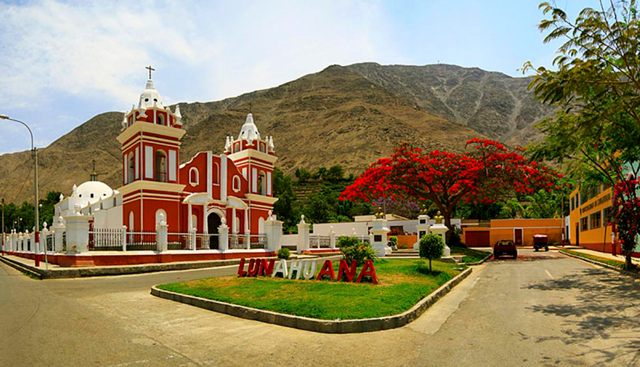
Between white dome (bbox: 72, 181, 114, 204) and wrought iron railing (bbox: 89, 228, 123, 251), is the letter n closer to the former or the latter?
wrought iron railing (bbox: 89, 228, 123, 251)

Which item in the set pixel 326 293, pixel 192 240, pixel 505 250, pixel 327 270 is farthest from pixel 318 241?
pixel 326 293

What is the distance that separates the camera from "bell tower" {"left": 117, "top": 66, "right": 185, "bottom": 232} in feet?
97.0

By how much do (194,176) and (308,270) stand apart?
21.1 meters

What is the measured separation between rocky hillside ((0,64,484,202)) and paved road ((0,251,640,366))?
321 feet

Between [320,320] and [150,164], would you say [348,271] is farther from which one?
[150,164]

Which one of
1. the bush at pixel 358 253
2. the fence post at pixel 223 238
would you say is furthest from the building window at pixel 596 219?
the bush at pixel 358 253

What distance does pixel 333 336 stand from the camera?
862 cm

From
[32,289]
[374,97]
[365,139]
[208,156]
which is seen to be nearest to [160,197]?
[208,156]

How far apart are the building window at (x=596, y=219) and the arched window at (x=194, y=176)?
2815 cm

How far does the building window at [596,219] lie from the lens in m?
35.5

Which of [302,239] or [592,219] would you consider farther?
[592,219]

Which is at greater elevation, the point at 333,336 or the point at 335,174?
the point at 335,174

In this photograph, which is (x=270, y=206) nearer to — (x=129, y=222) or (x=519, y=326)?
(x=129, y=222)

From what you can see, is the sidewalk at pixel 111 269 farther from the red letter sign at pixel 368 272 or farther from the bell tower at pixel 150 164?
the red letter sign at pixel 368 272
